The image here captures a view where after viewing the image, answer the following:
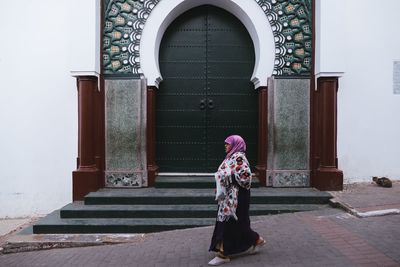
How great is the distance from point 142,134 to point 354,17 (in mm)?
4439

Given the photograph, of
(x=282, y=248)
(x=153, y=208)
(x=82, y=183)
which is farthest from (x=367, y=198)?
(x=82, y=183)

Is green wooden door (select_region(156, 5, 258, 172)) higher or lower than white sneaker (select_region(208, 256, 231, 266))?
higher

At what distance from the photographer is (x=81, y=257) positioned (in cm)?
502

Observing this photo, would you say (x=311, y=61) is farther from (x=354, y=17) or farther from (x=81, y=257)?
(x=81, y=257)

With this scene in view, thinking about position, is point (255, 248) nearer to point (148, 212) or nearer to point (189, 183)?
point (148, 212)

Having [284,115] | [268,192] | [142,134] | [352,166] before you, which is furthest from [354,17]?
[142,134]

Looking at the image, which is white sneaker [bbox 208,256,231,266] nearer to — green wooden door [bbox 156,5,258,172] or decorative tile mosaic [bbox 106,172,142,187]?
decorative tile mosaic [bbox 106,172,142,187]

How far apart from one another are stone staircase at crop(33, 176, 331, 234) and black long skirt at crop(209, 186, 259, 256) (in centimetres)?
147

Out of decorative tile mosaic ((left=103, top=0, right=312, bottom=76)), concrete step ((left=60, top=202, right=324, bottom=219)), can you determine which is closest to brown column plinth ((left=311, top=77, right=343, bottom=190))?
decorative tile mosaic ((left=103, top=0, right=312, bottom=76))

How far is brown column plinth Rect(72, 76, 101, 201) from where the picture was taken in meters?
6.98

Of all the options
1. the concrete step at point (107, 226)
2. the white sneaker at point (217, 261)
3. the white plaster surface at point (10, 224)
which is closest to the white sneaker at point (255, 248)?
the white sneaker at point (217, 261)

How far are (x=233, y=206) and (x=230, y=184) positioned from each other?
245mm

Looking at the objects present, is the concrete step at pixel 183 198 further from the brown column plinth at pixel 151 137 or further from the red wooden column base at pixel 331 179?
the brown column plinth at pixel 151 137

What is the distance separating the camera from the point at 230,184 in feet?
14.7
